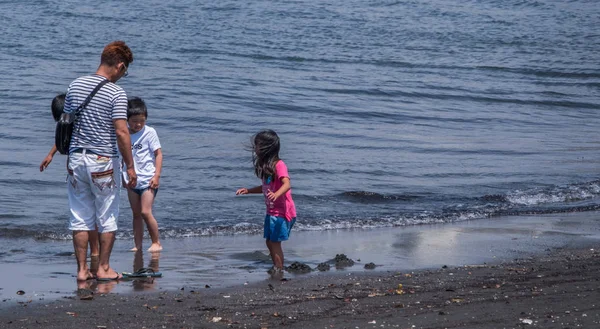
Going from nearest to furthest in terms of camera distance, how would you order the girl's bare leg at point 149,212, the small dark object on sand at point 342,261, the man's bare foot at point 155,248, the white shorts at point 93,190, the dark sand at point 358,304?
1. the dark sand at point 358,304
2. the white shorts at point 93,190
3. the small dark object on sand at point 342,261
4. the girl's bare leg at point 149,212
5. the man's bare foot at point 155,248

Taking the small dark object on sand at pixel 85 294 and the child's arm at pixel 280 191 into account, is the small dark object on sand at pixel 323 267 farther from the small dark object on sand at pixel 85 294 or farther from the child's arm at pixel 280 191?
the small dark object on sand at pixel 85 294

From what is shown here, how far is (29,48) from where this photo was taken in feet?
74.4

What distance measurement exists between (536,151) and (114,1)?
69.8 feet

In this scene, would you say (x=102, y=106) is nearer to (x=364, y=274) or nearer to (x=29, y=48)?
(x=364, y=274)

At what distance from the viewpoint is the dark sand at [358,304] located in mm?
4969

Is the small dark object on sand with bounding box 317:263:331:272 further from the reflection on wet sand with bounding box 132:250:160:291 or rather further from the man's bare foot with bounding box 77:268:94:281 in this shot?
the man's bare foot with bounding box 77:268:94:281

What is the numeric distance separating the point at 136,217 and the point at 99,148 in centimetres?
178

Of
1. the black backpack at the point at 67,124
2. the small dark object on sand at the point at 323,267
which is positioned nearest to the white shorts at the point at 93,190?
the black backpack at the point at 67,124

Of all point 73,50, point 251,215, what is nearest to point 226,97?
point 73,50

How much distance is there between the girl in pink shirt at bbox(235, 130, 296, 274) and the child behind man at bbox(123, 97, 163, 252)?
39.3 inches

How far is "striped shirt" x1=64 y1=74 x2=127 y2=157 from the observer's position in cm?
585

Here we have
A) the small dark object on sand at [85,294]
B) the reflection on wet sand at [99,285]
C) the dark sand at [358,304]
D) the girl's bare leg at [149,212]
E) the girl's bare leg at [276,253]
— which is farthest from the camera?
the girl's bare leg at [149,212]

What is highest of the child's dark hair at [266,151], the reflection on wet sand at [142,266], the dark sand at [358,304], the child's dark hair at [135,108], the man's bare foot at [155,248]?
the child's dark hair at [135,108]

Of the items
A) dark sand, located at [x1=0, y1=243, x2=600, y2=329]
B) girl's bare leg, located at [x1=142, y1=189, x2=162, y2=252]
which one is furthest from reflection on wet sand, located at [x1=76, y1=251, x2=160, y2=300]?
girl's bare leg, located at [x1=142, y1=189, x2=162, y2=252]
